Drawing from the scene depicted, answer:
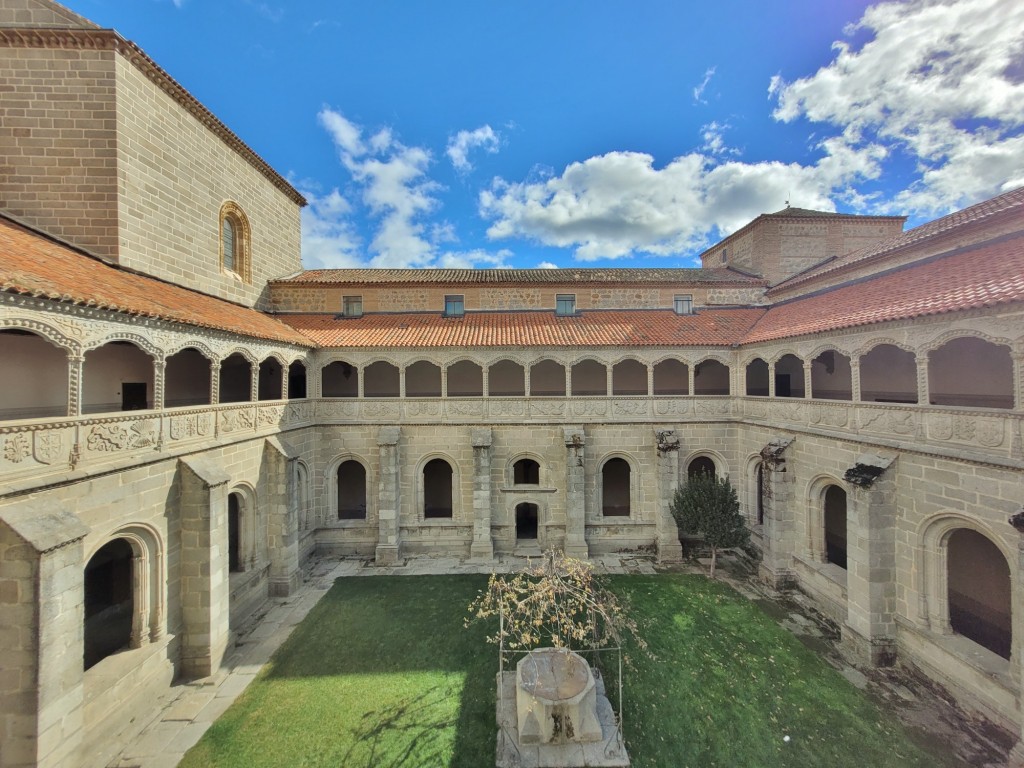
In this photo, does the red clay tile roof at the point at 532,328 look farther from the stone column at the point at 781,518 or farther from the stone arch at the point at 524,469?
the stone column at the point at 781,518

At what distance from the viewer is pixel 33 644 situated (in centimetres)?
651

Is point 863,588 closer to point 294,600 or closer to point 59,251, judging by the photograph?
point 294,600

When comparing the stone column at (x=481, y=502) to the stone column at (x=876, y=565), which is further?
the stone column at (x=481, y=502)

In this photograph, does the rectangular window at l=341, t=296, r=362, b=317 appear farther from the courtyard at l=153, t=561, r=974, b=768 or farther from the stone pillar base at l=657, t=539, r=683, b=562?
the stone pillar base at l=657, t=539, r=683, b=562

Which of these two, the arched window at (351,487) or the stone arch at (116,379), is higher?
the stone arch at (116,379)

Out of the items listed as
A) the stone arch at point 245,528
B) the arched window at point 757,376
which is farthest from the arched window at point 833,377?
the stone arch at point 245,528

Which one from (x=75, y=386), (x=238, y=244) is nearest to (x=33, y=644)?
(x=75, y=386)

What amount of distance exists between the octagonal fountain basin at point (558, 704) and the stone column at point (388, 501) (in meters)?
8.55

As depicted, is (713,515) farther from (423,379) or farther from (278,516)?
(278,516)

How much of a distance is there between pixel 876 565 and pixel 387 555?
48.0 feet

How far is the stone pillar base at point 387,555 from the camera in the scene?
15.5 metres

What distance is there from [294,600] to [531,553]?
8112 mm

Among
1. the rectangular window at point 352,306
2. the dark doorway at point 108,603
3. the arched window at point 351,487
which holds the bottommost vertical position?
the dark doorway at point 108,603

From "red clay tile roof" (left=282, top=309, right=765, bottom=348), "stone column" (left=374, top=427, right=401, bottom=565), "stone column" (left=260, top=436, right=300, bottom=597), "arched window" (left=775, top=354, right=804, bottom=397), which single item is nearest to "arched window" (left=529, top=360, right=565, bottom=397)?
"red clay tile roof" (left=282, top=309, right=765, bottom=348)
